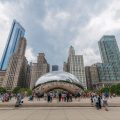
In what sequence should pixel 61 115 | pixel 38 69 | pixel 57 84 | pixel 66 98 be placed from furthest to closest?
pixel 38 69
pixel 57 84
pixel 66 98
pixel 61 115

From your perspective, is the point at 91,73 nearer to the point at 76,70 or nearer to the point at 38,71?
the point at 76,70

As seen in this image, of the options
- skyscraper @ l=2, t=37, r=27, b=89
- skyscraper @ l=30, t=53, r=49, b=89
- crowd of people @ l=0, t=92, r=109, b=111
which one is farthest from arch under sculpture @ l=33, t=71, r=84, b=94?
skyscraper @ l=30, t=53, r=49, b=89

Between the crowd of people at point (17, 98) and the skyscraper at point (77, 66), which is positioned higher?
the skyscraper at point (77, 66)

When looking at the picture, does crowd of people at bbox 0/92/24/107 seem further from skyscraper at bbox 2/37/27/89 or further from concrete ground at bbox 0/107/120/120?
skyscraper at bbox 2/37/27/89

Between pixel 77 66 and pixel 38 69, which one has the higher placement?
pixel 77 66

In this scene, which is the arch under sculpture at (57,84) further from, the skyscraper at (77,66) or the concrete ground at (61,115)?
the skyscraper at (77,66)

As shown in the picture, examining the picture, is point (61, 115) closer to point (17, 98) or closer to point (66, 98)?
point (17, 98)

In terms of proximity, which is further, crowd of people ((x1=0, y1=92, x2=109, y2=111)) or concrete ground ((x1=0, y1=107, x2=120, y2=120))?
crowd of people ((x1=0, y1=92, x2=109, y2=111))

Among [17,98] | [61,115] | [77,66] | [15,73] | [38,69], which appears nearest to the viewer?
[61,115]

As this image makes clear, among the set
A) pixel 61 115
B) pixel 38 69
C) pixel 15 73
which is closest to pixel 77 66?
pixel 38 69

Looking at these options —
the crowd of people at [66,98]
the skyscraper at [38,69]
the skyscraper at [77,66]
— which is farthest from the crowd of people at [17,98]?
the skyscraper at [77,66]

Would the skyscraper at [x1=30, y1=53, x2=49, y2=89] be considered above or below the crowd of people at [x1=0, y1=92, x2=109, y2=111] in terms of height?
above

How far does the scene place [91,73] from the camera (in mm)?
190375

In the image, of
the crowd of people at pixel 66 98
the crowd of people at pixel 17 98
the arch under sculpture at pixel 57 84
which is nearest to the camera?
the crowd of people at pixel 66 98
